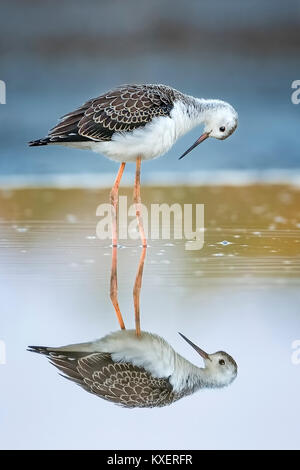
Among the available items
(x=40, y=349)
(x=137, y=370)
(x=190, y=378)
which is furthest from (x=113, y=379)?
(x=40, y=349)

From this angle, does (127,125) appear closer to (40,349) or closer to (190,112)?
(190,112)

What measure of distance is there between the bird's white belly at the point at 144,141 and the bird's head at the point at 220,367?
2818 mm

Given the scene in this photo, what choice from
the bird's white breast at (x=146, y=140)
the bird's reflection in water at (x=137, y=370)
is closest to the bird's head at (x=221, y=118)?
the bird's white breast at (x=146, y=140)

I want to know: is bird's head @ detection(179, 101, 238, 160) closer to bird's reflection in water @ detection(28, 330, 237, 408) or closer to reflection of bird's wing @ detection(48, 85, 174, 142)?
reflection of bird's wing @ detection(48, 85, 174, 142)

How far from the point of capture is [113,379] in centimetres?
462

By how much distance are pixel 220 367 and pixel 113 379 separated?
518mm

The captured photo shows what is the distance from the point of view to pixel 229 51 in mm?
14875

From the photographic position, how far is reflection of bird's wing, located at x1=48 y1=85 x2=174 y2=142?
739 cm

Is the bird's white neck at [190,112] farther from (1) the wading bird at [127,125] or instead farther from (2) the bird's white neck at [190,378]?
(2) the bird's white neck at [190,378]

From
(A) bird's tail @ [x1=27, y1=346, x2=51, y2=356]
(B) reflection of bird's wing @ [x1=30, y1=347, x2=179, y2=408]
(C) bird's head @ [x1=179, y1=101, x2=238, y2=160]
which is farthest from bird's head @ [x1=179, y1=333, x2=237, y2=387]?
(C) bird's head @ [x1=179, y1=101, x2=238, y2=160]

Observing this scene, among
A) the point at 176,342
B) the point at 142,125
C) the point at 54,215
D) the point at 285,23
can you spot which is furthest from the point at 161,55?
the point at 176,342

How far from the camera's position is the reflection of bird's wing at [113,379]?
14.7 feet

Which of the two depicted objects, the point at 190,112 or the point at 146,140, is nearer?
the point at 146,140

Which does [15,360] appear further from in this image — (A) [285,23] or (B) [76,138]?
(A) [285,23]
